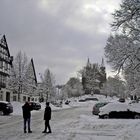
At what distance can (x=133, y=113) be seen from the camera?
29.2 metres

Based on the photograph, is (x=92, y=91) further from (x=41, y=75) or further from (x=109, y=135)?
(x=109, y=135)

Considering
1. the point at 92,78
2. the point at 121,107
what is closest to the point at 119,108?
the point at 121,107

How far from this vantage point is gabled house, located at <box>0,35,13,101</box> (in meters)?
82.0

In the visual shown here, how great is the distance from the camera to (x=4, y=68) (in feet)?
276

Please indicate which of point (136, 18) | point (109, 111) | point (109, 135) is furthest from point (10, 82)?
point (109, 135)

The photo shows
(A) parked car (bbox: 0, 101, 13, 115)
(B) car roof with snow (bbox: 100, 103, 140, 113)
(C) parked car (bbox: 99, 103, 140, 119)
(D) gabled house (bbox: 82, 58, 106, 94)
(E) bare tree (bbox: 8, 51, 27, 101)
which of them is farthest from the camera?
(D) gabled house (bbox: 82, 58, 106, 94)

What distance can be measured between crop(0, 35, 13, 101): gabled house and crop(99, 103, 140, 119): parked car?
2125 inches

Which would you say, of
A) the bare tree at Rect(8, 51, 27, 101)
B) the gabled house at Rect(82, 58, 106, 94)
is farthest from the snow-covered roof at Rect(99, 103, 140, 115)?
the gabled house at Rect(82, 58, 106, 94)

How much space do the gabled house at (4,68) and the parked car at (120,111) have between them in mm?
53970

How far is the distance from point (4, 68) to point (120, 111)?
58.4 metres

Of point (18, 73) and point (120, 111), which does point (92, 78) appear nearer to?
point (18, 73)

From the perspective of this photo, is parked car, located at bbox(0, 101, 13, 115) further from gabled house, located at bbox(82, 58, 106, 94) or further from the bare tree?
gabled house, located at bbox(82, 58, 106, 94)

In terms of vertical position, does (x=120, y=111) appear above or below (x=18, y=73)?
below

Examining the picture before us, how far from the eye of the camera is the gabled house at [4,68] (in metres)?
82.0
